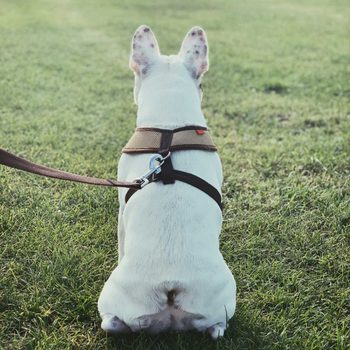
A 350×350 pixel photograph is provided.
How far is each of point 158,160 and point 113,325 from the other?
89 centimetres

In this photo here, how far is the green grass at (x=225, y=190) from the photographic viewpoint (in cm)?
302

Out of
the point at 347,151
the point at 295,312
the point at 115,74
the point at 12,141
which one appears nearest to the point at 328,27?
the point at 115,74

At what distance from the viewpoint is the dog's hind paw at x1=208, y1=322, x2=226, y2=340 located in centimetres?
274

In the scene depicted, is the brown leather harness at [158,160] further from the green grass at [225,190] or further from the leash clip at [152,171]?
the green grass at [225,190]

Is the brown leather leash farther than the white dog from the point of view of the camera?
Yes

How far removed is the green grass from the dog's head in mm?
1150

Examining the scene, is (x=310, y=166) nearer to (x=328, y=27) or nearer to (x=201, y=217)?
(x=201, y=217)

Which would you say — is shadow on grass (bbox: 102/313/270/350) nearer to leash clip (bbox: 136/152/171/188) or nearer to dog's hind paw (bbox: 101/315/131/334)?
dog's hind paw (bbox: 101/315/131/334)

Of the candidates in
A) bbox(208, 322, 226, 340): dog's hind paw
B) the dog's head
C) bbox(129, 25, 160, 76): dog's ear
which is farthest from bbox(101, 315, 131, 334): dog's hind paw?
bbox(129, 25, 160, 76): dog's ear

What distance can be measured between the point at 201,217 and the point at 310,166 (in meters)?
2.67

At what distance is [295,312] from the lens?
313 cm

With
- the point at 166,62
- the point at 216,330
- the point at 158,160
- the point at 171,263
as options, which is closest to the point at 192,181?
the point at 158,160

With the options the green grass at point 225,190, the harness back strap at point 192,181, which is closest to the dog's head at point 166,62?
the harness back strap at point 192,181

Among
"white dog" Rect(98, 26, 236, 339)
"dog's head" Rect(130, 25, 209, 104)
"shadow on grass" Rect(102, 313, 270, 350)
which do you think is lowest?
"shadow on grass" Rect(102, 313, 270, 350)
